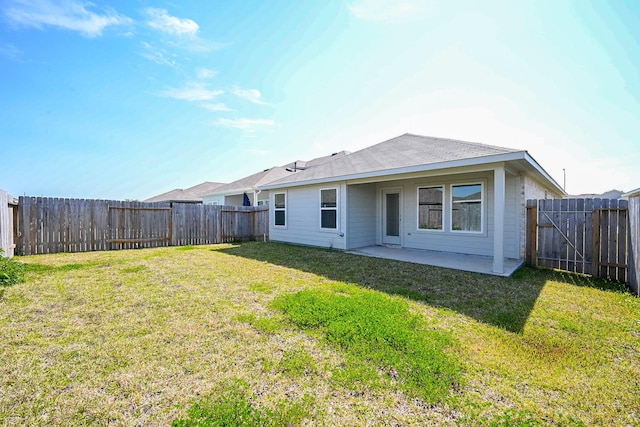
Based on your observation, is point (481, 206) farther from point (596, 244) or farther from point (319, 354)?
point (319, 354)

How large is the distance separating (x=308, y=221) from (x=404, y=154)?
4340mm

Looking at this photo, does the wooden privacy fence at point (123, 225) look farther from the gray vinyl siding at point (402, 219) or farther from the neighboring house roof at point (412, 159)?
the neighboring house roof at point (412, 159)

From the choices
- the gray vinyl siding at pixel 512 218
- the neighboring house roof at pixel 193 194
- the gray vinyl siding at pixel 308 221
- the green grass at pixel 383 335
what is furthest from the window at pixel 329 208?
the neighboring house roof at pixel 193 194

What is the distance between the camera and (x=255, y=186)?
1716 centimetres

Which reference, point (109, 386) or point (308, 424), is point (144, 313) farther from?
point (308, 424)

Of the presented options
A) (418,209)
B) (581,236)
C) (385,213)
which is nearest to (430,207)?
(418,209)

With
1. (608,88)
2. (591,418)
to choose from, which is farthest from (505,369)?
(608,88)

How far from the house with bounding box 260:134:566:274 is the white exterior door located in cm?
4

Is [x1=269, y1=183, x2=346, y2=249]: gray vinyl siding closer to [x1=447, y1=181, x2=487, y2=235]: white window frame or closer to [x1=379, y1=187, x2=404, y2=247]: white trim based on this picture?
[x1=379, y1=187, x2=404, y2=247]: white trim

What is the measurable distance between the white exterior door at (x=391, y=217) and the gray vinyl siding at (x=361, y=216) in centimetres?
36

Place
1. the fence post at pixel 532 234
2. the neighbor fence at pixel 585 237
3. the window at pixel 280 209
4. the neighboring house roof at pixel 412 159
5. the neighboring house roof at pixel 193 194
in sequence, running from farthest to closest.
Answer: the neighboring house roof at pixel 193 194 → the window at pixel 280 209 → the fence post at pixel 532 234 → the neighboring house roof at pixel 412 159 → the neighbor fence at pixel 585 237

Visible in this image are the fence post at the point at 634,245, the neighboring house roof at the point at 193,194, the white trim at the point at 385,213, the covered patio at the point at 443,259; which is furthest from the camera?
the neighboring house roof at the point at 193,194

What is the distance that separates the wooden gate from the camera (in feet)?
18.9

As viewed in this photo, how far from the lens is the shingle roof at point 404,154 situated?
7.02m
